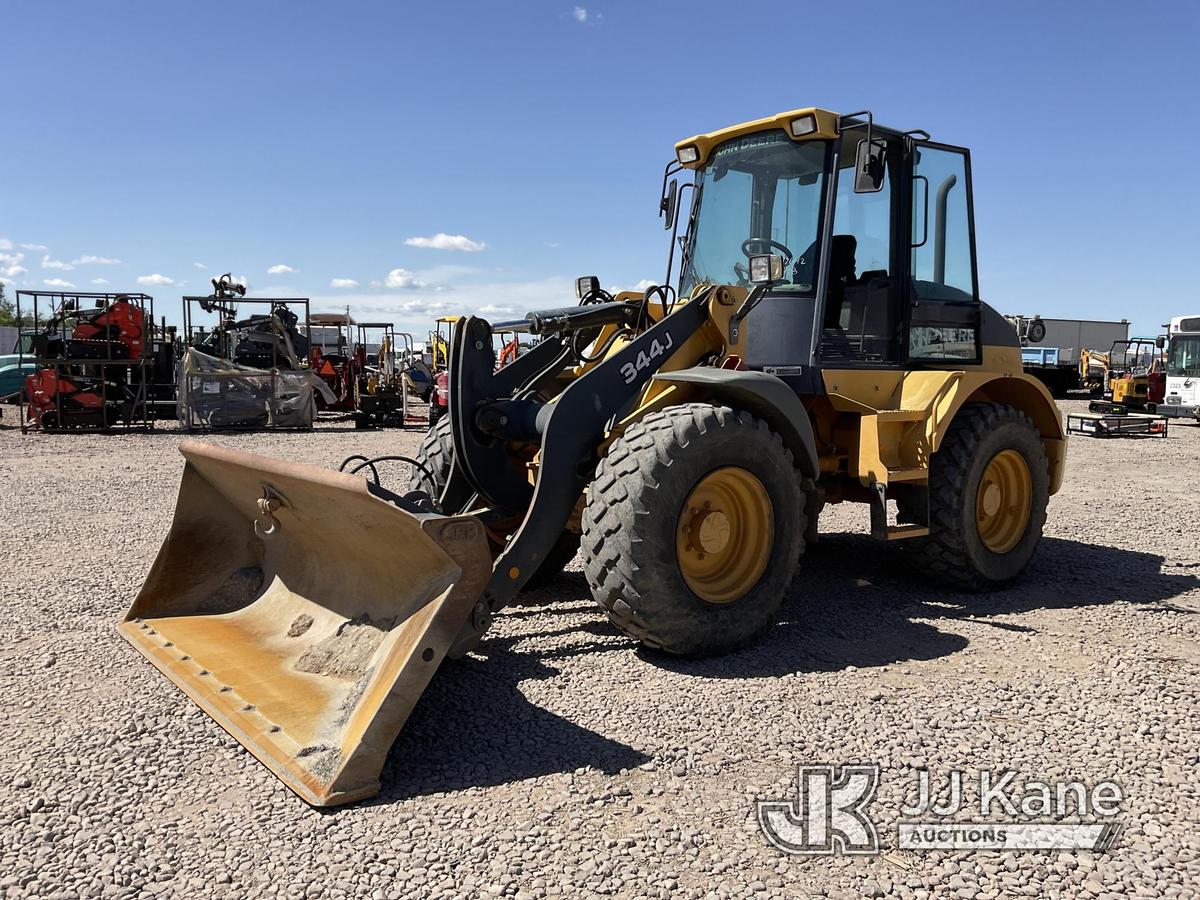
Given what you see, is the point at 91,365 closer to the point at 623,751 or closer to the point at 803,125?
the point at 803,125

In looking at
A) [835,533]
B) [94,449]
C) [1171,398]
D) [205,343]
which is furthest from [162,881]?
[1171,398]

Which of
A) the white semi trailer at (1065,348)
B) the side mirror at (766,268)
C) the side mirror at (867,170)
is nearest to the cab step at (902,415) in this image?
the side mirror at (766,268)

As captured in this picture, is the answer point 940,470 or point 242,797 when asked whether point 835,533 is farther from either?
point 242,797

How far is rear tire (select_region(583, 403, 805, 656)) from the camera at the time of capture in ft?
13.6

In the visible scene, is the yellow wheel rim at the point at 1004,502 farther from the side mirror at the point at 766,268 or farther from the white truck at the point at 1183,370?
the white truck at the point at 1183,370

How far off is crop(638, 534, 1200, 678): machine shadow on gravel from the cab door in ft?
4.78

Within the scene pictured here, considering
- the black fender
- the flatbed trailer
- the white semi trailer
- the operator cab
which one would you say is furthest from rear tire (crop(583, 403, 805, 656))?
the white semi trailer

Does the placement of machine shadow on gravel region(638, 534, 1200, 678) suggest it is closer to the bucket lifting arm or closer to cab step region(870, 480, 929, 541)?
cab step region(870, 480, 929, 541)

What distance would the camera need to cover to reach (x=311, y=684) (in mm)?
3828

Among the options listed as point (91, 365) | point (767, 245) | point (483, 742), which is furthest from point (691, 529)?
point (91, 365)

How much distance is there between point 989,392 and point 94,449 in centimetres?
1328

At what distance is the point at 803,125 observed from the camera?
213 inches

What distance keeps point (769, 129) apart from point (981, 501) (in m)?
2.73

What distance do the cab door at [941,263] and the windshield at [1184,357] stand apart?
64.8 feet
